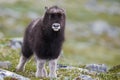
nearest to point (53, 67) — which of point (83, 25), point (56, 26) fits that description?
point (56, 26)

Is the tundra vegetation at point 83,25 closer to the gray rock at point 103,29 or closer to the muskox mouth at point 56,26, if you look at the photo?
the gray rock at point 103,29

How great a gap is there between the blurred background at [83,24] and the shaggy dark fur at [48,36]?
6015 cm

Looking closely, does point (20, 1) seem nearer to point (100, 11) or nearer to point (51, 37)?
point (100, 11)

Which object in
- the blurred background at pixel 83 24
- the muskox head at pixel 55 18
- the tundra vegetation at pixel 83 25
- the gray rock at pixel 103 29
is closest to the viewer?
the muskox head at pixel 55 18

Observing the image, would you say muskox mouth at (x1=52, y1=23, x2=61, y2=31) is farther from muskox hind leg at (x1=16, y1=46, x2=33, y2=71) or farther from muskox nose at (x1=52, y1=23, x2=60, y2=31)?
muskox hind leg at (x1=16, y1=46, x2=33, y2=71)

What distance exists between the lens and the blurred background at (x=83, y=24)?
92.2m

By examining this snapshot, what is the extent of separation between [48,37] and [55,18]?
4.78 ft

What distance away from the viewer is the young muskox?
22.0 metres

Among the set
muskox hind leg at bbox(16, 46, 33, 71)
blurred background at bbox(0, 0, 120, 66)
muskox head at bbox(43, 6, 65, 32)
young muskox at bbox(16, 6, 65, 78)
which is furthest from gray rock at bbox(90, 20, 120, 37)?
muskox head at bbox(43, 6, 65, 32)

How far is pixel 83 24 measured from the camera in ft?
372

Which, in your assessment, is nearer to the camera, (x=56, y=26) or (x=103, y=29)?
(x=56, y=26)

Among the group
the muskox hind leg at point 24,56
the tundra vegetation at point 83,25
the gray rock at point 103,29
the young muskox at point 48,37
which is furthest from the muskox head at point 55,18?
the gray rock at point 103,29

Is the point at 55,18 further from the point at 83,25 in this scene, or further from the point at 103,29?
the point at 103,29

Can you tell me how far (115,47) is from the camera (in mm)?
102062
